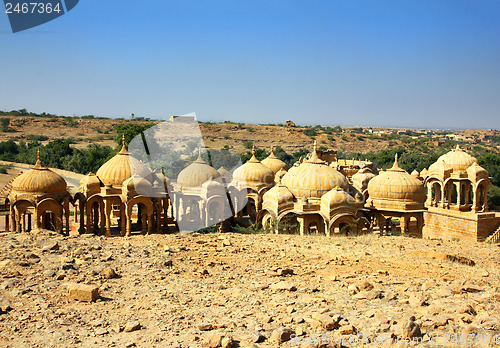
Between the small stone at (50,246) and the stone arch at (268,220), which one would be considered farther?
the stone arch at (268,220)

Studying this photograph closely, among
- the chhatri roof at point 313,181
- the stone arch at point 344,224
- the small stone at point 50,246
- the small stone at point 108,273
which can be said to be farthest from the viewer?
the chhatri roof at point 313,181

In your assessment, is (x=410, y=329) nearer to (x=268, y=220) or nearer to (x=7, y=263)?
(x=7, y=263)

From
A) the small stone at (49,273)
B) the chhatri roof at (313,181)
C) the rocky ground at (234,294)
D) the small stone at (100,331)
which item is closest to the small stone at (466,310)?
the rocky ground at (234,294)

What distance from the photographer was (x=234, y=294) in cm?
770

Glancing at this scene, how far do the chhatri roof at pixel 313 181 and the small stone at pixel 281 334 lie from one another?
37.7ft

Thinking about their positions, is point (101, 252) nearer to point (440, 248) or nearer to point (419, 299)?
point (419, 299)

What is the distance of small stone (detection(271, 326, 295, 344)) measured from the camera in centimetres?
580

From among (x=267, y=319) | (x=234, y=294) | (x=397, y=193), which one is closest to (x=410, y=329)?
(x=267, y=319)

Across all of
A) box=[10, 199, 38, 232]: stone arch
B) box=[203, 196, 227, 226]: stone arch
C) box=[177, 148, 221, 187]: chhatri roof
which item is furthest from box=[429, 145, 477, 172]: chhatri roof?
box=[10, 199, 38, 232]: stone arch

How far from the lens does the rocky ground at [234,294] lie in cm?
595

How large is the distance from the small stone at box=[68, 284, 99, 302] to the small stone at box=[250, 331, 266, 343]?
9.21ft

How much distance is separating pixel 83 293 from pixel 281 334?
3346 mm

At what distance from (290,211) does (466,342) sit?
11311mm

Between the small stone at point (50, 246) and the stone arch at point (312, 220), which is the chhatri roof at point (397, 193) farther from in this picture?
the small stone at point (50, 246)
